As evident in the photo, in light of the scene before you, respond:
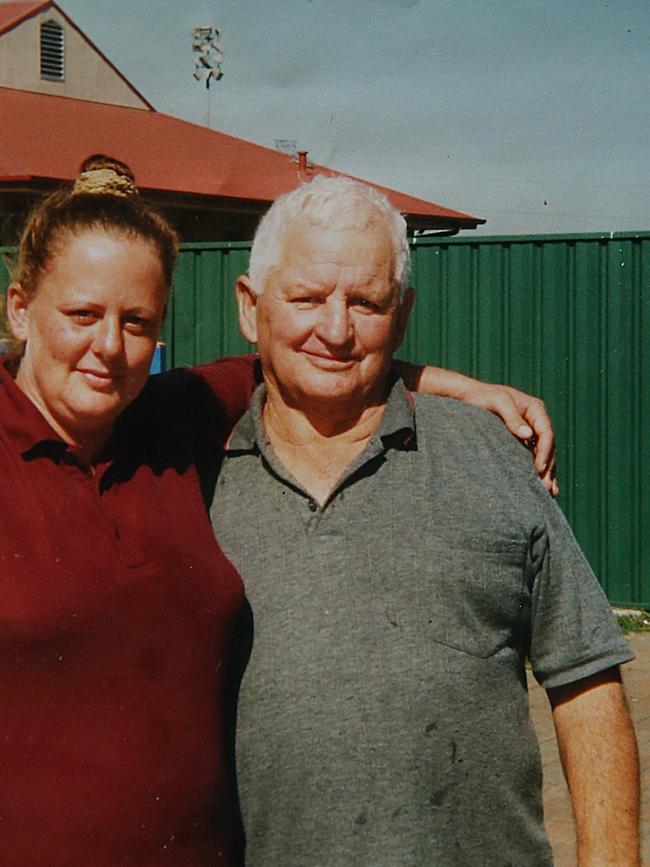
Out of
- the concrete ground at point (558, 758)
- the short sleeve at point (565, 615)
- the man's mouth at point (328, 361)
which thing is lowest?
the concrete ground at point (558, 758)

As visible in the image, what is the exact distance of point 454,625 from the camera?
7.54 feet

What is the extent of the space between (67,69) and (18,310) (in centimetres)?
2284

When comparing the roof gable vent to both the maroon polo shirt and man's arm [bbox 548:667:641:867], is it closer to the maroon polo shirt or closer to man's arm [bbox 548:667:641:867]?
the maroon polo shirt

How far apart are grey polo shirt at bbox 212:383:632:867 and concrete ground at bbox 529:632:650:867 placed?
8.41 feet

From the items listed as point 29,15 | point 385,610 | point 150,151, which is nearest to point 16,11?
point 29,15

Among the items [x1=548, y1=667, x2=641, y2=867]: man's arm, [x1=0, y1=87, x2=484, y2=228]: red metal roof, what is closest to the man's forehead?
[x1=548, y1=667, x2=641, y2=867]: man's arm

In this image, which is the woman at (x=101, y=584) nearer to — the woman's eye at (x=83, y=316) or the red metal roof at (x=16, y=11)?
the woman's eye at (x=83, y=316)

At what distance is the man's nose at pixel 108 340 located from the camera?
2146mm

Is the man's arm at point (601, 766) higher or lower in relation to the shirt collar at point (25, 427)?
lower

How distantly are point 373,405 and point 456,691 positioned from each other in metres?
0.61

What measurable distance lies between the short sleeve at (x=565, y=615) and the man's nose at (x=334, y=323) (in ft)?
1.66

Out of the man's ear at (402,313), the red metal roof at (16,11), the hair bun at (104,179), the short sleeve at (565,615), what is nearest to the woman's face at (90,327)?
the hair bun at (104,179)

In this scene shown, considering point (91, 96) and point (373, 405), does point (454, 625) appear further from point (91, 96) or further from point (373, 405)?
point (91, 96)

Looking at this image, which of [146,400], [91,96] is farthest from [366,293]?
[91,96]
